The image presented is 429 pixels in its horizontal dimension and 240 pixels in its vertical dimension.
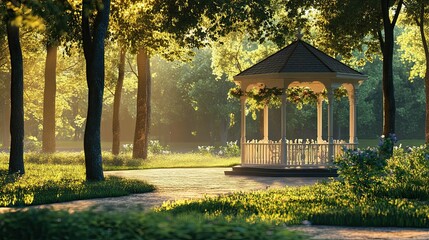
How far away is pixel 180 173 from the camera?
101 ft

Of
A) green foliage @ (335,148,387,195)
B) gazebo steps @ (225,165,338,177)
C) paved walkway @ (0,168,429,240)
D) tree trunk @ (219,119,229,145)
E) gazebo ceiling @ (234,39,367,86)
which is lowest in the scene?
paved walkway @ (0,168,429,240)

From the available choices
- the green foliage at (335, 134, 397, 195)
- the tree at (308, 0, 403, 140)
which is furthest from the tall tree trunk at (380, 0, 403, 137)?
the green foliage at (335, 134, 397, 195)

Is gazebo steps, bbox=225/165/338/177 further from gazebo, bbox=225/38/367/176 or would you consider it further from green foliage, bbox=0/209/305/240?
green foliage, bbox=0/209/305/240

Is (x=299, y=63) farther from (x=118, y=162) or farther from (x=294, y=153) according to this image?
(x=118, y=162)

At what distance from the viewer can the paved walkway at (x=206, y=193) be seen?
12453 millimetres

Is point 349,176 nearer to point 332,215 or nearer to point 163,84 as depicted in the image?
point 332,215

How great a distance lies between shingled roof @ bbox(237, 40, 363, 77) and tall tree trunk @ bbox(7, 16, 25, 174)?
9.17 meters

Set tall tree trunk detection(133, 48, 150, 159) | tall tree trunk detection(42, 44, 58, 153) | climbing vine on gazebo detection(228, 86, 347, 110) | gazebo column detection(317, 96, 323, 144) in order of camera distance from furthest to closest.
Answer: tall tree trunk detection(42, 44, 58, 153) < tall tree trunk detection(133, 48, 150, 159) < gazebo column detection(317, 96, 323, 144) < climbing vine on gazebo detection(228, 86, 347, 110)

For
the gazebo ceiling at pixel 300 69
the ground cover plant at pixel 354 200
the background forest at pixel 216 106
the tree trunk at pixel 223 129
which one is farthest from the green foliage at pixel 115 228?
the tree trunk at pixel 223 129

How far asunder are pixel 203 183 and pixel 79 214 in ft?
53.9

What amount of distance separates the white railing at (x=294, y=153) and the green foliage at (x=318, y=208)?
1070 cm

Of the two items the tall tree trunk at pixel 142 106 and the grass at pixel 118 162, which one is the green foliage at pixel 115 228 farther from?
the tall tree trunk at pixel 142 106

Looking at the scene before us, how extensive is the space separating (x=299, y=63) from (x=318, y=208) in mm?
15457

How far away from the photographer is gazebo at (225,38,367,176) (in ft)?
97.7
